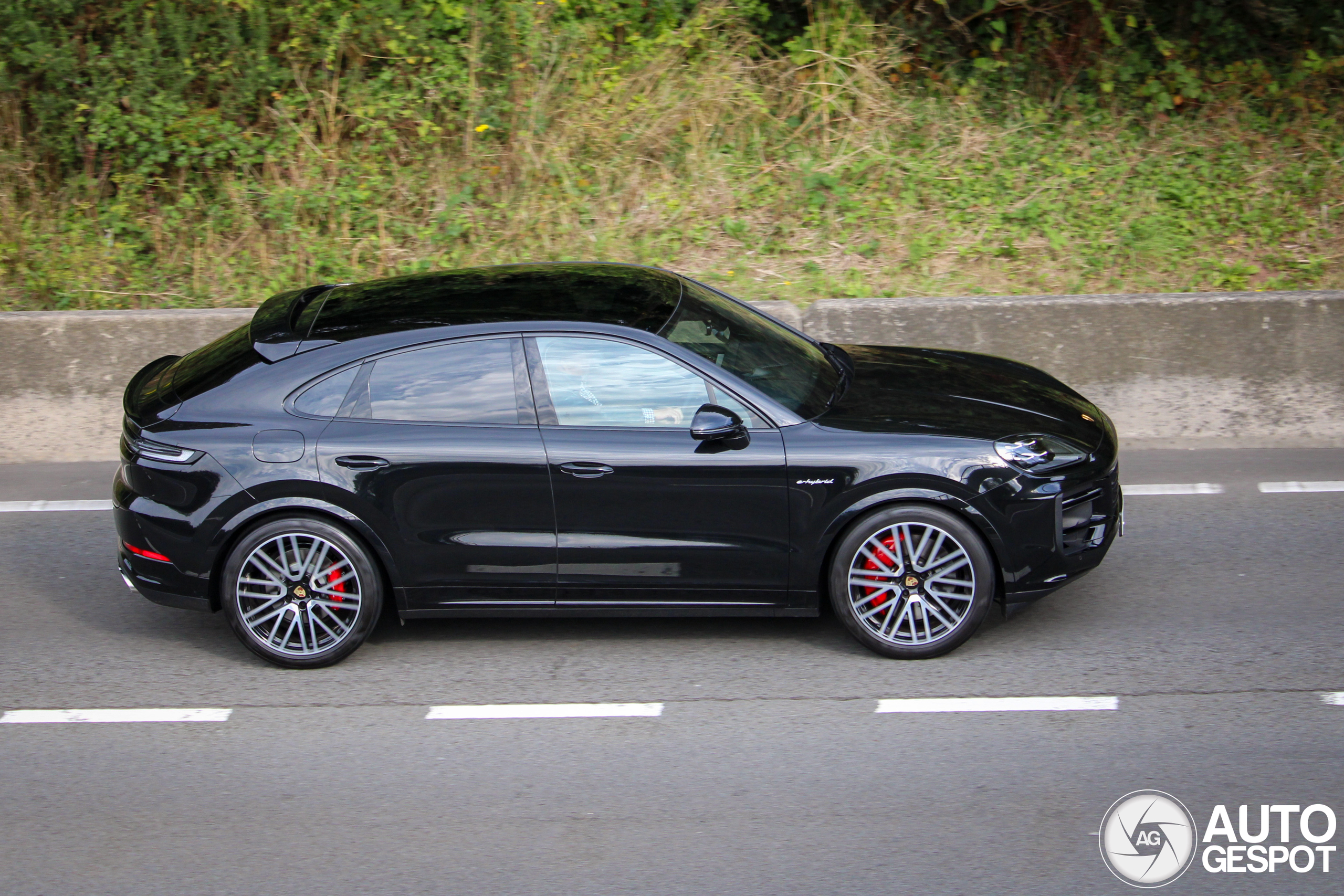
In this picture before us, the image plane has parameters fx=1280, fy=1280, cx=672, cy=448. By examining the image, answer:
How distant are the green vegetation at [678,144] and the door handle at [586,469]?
425 centimetres

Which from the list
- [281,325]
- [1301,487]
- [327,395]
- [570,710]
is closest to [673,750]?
[570,710]

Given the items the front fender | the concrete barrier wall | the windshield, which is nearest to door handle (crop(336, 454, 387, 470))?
the windshield

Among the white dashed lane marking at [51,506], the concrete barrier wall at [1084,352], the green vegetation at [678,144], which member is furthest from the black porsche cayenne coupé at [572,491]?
the green vegetation at [678,144]

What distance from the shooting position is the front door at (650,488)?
517cm

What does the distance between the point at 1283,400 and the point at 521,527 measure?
17.6 feet

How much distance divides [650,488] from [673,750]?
3.50ft

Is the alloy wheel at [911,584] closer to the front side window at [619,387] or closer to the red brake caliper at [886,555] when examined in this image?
the red brake caliper at [886,555]

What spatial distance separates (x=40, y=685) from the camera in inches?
211

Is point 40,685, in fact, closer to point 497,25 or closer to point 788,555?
point 788,555

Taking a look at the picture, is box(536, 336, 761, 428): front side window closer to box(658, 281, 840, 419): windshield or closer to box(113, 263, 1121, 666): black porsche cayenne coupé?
box(113, 263, 1121, 666): black porsche cayenne coupé

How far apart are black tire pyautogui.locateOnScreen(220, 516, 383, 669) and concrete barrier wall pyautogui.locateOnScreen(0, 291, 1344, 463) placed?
10.9 ft

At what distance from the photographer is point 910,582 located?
521 cm

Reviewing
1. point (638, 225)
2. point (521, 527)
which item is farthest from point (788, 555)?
point (638, 225)

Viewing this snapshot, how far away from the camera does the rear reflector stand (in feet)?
17.6
